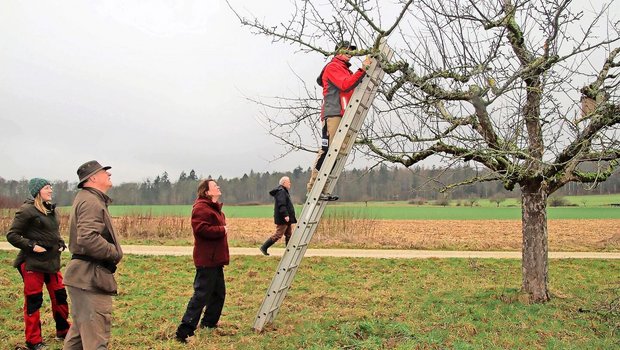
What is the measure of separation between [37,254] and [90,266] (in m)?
1.94

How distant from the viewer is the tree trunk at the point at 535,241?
8.42 meters

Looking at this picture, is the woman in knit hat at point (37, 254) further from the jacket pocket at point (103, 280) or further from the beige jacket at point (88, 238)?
the jacket pocket at point (103, 280)

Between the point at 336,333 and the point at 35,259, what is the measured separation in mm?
3811

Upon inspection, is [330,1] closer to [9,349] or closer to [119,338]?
[119,338]

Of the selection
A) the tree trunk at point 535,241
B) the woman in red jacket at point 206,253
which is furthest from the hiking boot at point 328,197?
the tree trunk at point 535,241

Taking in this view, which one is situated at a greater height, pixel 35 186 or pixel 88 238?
pixel 35 186

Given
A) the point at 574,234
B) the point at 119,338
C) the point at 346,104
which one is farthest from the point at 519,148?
the point at 574,234

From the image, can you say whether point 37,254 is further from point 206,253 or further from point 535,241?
point 535,241

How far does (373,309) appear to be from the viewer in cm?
829

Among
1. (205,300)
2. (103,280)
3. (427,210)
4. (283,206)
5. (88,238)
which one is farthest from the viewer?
(427,210)

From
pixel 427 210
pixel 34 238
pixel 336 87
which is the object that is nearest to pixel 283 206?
pixel 336 87

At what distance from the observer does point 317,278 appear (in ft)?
37.4

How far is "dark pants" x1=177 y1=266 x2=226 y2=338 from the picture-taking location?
6391 mm

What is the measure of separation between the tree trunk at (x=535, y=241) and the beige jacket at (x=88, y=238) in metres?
6.45
